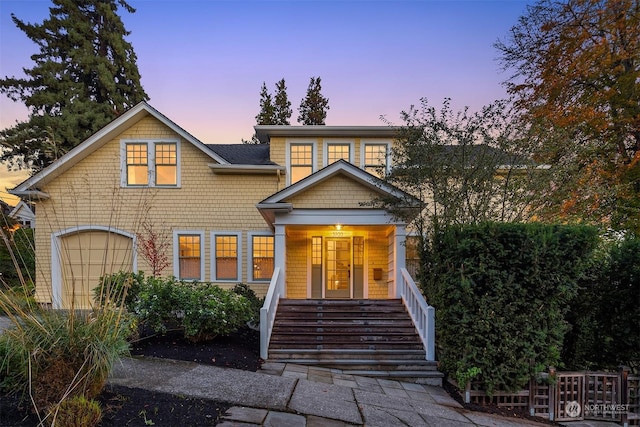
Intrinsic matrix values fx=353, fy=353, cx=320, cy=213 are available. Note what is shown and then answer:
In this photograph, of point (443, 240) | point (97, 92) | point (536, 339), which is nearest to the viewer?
point (536, 339)

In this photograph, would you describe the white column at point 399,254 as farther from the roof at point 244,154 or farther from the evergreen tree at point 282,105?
the evergreen tree at point 282,105

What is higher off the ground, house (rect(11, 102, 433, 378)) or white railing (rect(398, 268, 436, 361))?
house (rect(11, 102, 433, 378))

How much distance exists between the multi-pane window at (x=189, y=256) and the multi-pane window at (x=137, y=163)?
2240 millimetres

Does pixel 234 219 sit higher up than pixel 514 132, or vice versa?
pixel 514 132

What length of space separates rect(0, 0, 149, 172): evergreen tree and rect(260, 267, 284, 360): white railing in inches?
695

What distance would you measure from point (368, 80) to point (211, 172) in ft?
23.0

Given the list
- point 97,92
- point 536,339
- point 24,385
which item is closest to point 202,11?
point 24,385

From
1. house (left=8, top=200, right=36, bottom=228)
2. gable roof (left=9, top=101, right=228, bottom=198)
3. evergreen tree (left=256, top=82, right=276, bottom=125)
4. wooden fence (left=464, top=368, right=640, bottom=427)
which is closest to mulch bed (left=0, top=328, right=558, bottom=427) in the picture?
wooden fence (left=464, top=368, right=640, bottom=427)

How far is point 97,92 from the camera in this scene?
73.2 feet

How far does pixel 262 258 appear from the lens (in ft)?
36.1

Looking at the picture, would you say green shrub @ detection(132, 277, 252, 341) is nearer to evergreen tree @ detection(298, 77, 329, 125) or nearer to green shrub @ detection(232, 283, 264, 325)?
green shrub @ detection(232, 283, 264, 325)

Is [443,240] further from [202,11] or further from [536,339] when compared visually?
[202,11]

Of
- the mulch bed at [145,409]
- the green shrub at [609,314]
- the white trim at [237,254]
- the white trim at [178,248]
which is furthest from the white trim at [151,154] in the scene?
the green shrub at [609,314]

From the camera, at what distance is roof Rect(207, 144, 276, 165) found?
11.4 meters
